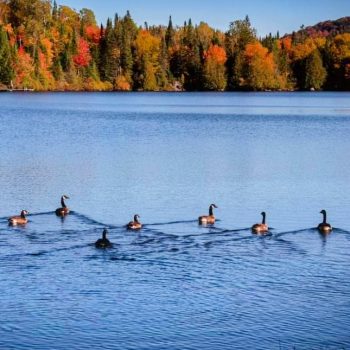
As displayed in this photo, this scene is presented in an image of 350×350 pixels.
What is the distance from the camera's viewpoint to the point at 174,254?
79.0 ft

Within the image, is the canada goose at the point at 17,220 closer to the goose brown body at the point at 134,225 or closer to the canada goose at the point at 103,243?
the goose brown body at the point at 134,225

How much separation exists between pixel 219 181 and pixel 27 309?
2236cm

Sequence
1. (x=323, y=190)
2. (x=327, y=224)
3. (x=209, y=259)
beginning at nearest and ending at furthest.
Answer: (x=209, y=259) → (x=327, y=224) → (x=323, y=190)

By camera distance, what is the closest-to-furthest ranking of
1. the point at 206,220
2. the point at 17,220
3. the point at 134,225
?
the point at 134,225, the point at 17,220, the point at 206,220

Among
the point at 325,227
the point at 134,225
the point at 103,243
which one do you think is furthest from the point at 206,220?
the point at 103,243

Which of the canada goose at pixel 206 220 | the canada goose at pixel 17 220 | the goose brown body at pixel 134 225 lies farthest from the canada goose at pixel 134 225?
the canada goose at pixel 17 220

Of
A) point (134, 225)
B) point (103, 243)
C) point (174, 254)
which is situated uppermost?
point (134, 225)

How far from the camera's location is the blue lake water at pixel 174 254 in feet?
58.8

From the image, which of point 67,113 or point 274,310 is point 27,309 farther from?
point 67,113

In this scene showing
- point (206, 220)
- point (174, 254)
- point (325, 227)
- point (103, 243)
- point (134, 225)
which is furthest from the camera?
point (206, 220)

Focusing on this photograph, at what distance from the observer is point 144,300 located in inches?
784

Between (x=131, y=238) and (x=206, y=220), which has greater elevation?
(x=206, y=220)

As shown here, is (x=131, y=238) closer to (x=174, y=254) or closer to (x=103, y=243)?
(x=103, y=243)

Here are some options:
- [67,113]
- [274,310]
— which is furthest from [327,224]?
[67,113]
